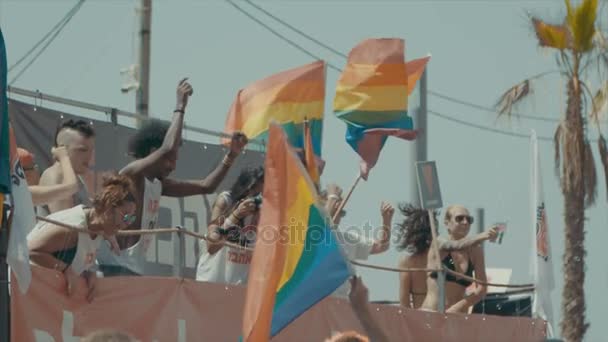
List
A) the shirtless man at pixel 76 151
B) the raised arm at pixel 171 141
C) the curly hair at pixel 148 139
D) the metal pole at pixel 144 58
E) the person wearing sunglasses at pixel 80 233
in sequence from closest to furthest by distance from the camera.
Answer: the person wearing sunglasses at pixel 80 233 < the shirtless man at pixel 76 151 < the raised arm at pixel 171 141 < the curly hair at pixel 148 139 < the metal pole at pixel 144 58

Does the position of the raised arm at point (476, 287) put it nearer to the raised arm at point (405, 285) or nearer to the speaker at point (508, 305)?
the raised arm at point (405, 285)

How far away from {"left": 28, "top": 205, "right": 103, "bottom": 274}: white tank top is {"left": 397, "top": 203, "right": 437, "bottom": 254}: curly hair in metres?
4.22

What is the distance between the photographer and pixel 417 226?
1284 centimetres

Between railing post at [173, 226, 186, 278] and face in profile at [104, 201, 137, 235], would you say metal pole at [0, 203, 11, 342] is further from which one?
railing post at [173, 226, 186, 278]

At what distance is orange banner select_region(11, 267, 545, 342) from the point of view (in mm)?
9047

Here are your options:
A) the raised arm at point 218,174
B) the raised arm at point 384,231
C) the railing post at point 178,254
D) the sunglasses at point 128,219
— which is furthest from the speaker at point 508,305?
the sunglasses at point 128,219

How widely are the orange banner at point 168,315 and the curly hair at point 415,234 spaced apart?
2.20ft

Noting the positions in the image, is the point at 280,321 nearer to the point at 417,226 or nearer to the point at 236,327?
the point at 236,327

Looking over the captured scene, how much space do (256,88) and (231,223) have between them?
264cm

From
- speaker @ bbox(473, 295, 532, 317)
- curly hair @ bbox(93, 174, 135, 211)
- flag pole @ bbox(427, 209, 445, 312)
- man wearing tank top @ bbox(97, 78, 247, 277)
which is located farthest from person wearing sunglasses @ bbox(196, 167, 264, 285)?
speaker @ bbox(473, 295, 532, 317)

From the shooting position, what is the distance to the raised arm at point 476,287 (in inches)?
497

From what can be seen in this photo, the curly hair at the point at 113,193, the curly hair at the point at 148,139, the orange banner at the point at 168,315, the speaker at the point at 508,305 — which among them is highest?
the curly hair at the point at 148,139

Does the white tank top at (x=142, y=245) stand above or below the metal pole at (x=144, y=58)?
below

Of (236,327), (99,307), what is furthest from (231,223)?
(99,307)
